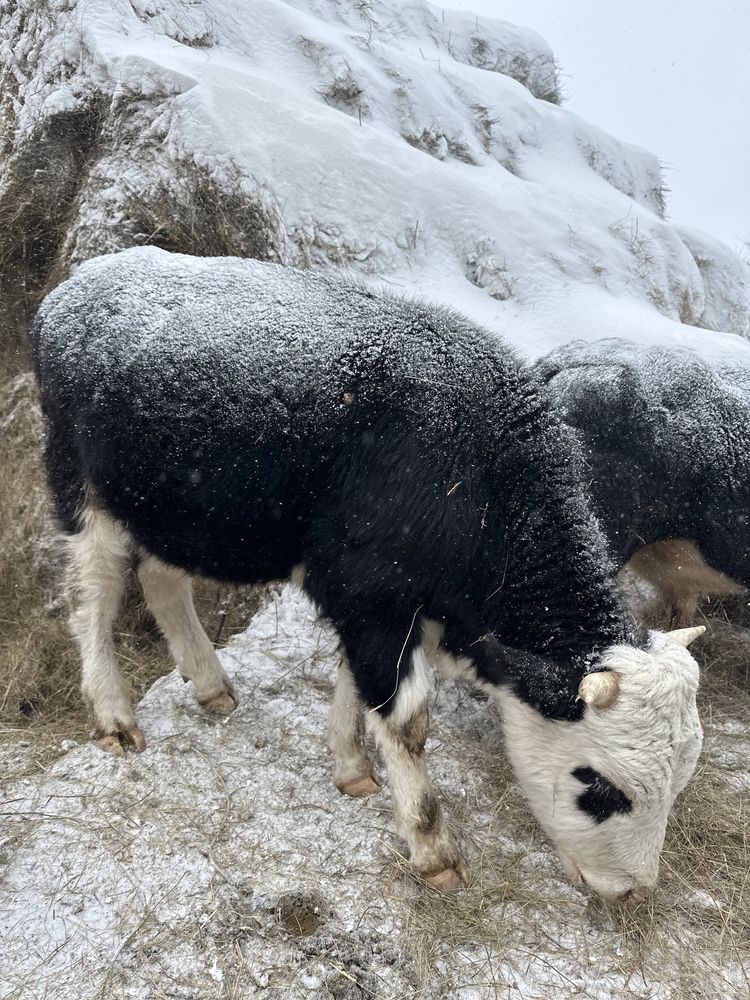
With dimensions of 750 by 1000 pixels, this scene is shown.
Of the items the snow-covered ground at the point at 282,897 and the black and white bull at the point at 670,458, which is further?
the black and white bull at the point at 670,458

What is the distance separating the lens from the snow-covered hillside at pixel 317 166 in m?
5.73

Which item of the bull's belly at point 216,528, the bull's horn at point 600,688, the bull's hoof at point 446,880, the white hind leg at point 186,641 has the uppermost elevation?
the bull's horn at point 600,688

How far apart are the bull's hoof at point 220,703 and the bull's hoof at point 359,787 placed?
2.72ft

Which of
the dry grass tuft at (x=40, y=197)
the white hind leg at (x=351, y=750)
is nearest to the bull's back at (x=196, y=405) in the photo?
the white hind leg at (x=351, y=750)

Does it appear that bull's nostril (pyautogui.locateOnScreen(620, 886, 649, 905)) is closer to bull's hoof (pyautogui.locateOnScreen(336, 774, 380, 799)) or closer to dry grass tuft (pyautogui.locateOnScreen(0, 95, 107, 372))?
bull's hoof (pyautogui.locateOnScreen(336, 774, 380, 799))

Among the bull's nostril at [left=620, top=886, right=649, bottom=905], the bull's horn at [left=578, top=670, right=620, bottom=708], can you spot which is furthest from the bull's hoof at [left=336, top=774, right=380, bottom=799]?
the bull's horn at [left=578, top=670, right=620, bottom=708]

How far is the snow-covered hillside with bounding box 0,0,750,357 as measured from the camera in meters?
5.73

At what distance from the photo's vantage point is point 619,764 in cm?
280

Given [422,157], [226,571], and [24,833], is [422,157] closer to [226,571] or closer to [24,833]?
[226,571]

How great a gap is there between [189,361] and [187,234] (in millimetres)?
2585

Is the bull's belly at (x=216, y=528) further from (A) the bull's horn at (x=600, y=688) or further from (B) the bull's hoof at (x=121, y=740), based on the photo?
(A) the bull's horn at (x=600, y=688)

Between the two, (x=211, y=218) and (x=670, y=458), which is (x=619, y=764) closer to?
(x=670, y=458)

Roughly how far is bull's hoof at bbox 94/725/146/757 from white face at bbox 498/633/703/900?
1810 mm

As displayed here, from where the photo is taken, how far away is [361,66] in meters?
7.32
